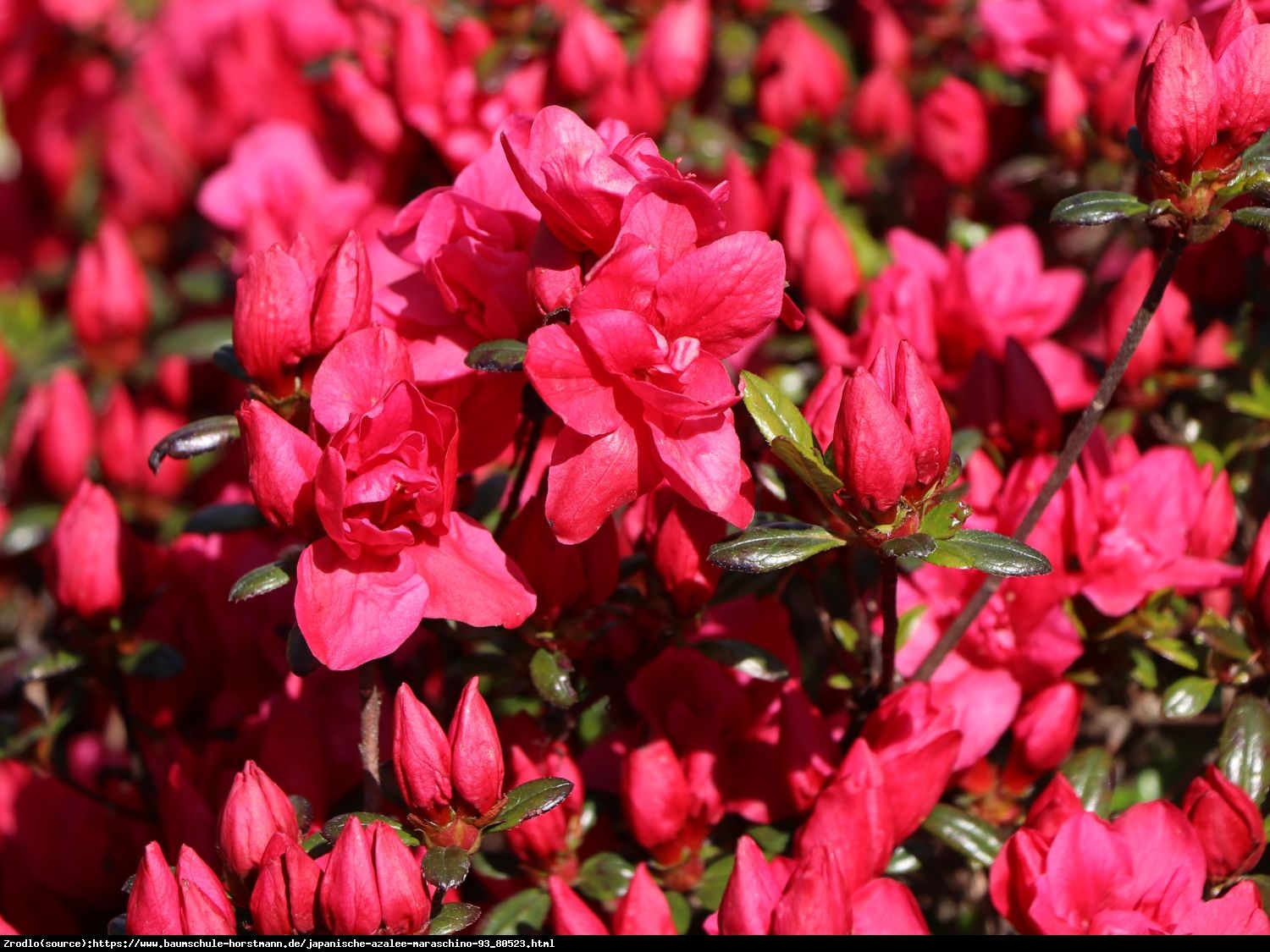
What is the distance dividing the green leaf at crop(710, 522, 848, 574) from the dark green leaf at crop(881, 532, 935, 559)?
0.19 feet

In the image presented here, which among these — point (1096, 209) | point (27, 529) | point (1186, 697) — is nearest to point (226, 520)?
point (27, 529)

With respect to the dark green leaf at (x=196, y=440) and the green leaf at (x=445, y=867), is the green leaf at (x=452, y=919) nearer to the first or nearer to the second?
the green leaf at (x=445, y=867)

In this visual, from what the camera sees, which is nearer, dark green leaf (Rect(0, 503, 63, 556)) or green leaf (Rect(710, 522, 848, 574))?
green leaf (Rect(710, 522, 848, 574))

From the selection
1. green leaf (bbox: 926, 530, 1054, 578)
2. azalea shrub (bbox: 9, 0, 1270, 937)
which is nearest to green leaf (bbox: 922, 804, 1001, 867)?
azalea shrub (bbox: 9, 0, 1270, 937)

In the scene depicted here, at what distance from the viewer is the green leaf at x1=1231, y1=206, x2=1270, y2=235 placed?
1203 millimetres

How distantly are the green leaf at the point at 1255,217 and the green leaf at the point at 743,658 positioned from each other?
0.61 meters

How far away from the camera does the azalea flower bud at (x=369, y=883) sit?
109cm

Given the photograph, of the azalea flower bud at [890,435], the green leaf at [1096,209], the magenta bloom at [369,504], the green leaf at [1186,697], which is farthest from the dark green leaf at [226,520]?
the green leaf at [1186,697]

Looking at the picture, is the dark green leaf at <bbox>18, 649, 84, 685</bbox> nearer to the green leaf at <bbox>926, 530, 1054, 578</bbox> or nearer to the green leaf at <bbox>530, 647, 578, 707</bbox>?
the green leaf at <bbox>530, 647, 578, 707</bbox>

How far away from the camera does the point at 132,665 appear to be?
1.54 m

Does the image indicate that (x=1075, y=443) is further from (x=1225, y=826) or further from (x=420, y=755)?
(x=420, y=755)

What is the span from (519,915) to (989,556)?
2.05 ft

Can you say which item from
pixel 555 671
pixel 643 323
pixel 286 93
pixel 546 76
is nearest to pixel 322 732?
pixel 555 671

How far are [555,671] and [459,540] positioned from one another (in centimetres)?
17
